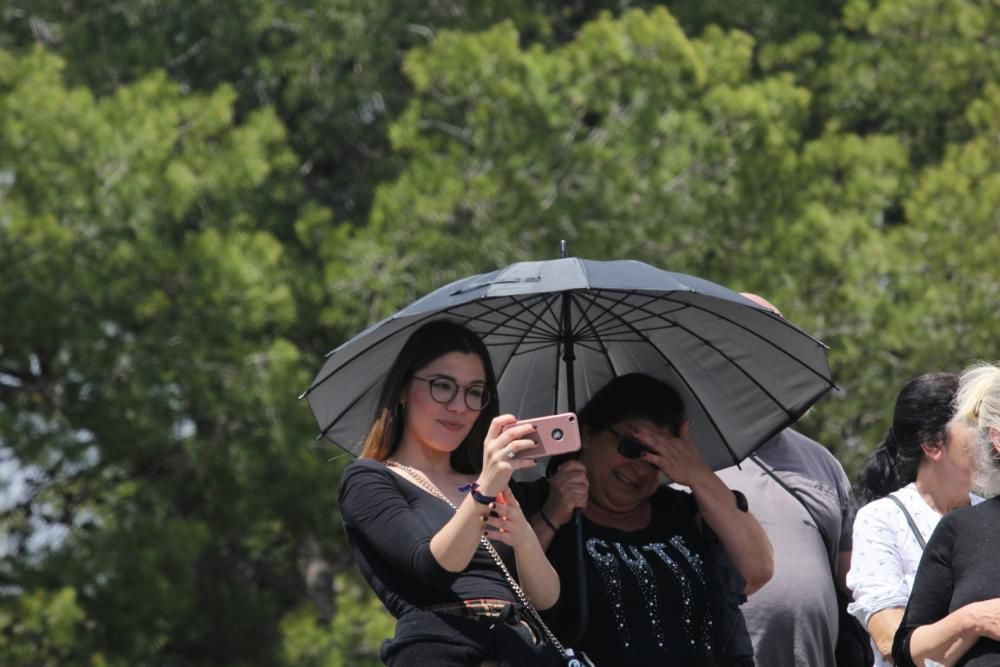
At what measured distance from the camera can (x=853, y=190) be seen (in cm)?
1066

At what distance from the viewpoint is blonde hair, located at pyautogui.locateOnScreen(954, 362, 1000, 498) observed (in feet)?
11.1

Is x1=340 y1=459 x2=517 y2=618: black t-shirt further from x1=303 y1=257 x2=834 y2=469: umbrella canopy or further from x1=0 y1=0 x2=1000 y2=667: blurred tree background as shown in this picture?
x1=0 y1=0 x2=1000 y2=667: blurred tree background

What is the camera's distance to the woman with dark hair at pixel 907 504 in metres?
3.70

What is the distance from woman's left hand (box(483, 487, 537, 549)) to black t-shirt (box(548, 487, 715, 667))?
333 millimetres

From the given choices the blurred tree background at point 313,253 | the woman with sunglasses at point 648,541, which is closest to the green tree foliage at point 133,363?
the blurred tree background at point 313,253

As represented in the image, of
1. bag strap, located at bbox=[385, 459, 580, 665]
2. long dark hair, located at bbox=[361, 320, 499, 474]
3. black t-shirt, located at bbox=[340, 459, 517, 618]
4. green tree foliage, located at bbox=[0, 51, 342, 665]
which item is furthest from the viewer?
green tree foliage, located at bbox=[0, 51, 342, 665]

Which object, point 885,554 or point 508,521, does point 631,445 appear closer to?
point 508,521

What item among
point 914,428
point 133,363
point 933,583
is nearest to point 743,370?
point 914,428

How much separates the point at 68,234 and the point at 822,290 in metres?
4.41

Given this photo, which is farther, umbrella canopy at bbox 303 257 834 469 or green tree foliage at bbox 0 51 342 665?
green tree foliage at bbox 0 51 342 665

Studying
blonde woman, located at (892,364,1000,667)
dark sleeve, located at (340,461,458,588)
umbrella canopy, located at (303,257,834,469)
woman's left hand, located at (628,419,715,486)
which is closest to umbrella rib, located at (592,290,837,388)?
umbrella canopy, located at (303,257,834,469)

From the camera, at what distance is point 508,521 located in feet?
10.5

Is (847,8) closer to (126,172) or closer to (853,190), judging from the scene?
(853,190)

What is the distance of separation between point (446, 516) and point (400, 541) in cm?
15
